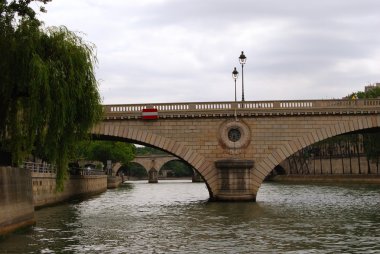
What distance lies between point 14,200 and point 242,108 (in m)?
23.8

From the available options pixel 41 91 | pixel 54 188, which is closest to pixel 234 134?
pixel 54 188

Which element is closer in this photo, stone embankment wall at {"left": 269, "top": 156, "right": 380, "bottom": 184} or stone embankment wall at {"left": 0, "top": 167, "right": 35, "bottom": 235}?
stone embankment wall at {"left": 0, "top": 167, "right": 35, "bottom": 235}

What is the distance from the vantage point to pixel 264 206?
39.9 meters

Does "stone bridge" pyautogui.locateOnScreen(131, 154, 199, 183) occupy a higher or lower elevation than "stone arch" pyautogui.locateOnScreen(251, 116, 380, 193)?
higher

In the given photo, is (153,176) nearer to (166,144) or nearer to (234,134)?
(166,144)

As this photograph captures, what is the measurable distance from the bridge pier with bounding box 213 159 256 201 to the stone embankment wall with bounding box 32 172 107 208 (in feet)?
39.9

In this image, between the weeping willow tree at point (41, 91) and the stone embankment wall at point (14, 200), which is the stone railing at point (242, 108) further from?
the stone embankment wall at point (14, 200)

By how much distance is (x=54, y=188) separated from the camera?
43.8 metres

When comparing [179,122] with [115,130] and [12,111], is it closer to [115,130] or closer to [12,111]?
[115,130]

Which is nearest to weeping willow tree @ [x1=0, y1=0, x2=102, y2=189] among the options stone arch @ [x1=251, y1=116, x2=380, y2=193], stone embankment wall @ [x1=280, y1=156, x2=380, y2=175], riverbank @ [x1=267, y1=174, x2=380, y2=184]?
stone arch @ [x1=251, y1=116, x2=380, y2=193]

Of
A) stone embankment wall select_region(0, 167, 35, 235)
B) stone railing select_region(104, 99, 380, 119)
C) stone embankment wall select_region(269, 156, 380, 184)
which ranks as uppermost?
stone railing select_region(104, 99, 380, 119)

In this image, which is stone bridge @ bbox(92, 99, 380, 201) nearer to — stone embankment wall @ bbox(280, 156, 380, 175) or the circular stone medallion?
the circular stone medallion

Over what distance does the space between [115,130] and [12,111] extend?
61.1ft

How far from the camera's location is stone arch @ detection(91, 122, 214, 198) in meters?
43.9
